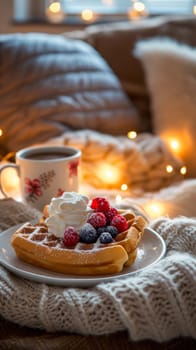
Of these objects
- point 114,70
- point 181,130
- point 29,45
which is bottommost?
point 181,130

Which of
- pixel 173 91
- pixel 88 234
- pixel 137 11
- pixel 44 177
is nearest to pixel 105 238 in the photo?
pixel 88 234

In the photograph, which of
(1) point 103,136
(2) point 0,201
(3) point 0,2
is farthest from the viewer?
(3) point 0,2

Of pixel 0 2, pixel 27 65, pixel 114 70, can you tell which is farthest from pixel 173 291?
pixel 0 2

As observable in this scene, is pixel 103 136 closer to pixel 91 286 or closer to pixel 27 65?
pixel 27 65

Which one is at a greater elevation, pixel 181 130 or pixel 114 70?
pixel 114 70

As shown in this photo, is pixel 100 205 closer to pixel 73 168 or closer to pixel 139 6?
pixel 73 168

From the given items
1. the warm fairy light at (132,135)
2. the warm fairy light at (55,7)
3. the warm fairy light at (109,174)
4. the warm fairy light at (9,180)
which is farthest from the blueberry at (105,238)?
the warm fairy light at (55,7)

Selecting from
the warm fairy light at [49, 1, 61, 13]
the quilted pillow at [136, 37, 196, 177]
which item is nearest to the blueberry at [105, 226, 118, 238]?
the quilted pillow at [136, 37, 196, 177]

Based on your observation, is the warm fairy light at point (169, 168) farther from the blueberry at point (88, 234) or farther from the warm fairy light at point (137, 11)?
the warm fairy light at point (137, 11)
